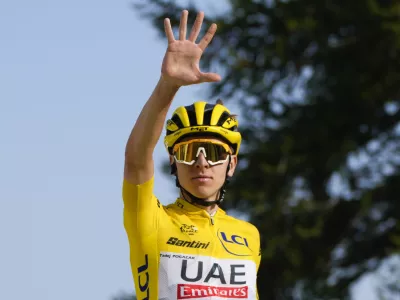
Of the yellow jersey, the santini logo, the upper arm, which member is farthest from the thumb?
the santini logo

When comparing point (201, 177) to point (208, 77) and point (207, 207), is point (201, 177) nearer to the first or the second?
point (207, 207)

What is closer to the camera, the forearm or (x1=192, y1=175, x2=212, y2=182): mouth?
the forearm

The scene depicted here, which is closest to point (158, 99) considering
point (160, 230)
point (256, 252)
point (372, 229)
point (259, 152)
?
point (160, 230)

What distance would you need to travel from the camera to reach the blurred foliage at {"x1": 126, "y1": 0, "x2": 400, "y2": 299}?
25.0 metres

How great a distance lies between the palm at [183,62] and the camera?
5574mm

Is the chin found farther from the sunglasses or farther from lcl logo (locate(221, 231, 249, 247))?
lcl logo (locate(221, 231, 249, 247))

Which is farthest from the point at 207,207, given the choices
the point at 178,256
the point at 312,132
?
the point at 312,132

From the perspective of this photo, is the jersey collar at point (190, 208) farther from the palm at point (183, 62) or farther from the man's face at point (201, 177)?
the palm at point (183, 62)

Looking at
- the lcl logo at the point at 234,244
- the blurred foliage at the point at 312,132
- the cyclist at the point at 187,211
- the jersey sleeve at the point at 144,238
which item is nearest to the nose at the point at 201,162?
the cyclist at the point at 187,211

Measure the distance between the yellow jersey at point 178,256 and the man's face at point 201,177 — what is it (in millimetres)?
194

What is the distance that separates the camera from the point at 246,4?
81.9ft

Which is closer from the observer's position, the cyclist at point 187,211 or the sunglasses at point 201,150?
the cyclist at point 187,211

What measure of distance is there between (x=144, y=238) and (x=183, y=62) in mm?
1263

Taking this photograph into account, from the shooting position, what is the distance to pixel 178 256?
20.8 ft
